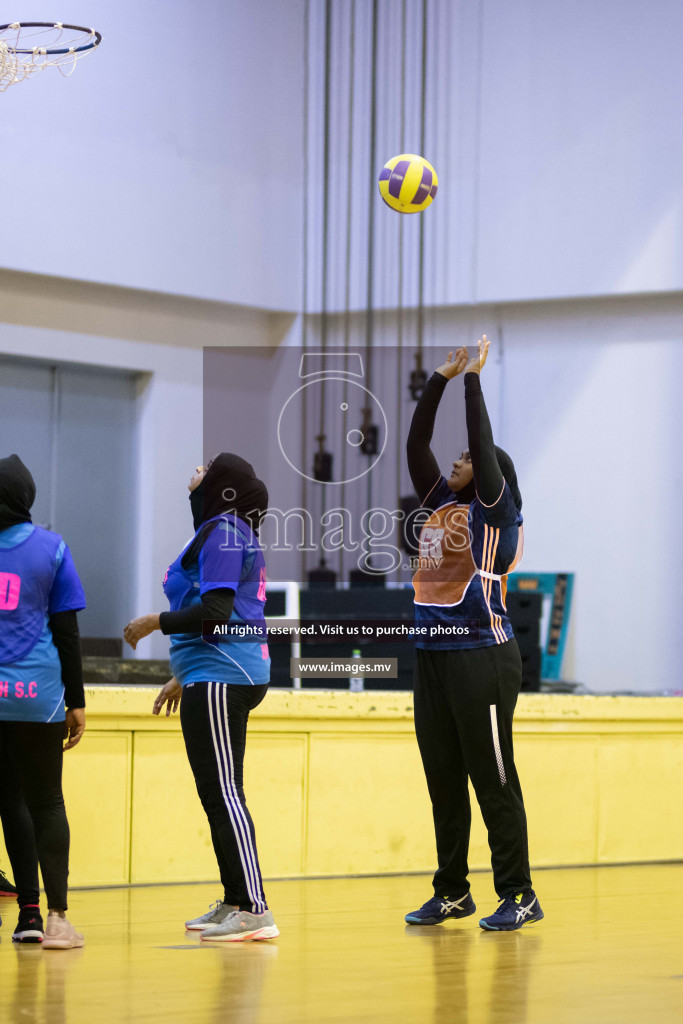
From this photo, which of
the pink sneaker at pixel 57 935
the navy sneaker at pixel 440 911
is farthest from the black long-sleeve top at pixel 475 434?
the pink sneaker at pixel 57 935

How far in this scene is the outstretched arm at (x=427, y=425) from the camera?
3885mm

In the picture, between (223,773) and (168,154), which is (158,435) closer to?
(168,154)

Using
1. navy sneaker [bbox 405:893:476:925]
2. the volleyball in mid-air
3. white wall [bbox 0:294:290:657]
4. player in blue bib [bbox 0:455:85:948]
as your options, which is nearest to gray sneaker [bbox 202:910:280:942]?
player in blue bib [bbox 0:455:85:948]

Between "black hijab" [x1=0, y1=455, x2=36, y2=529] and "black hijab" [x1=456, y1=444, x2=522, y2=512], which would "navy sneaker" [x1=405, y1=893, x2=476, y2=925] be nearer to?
"black hijab" [x1=456, y1=444, x2=522, y2=512]

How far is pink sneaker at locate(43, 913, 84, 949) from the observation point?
134 inches

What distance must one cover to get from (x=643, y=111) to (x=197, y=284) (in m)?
3.16

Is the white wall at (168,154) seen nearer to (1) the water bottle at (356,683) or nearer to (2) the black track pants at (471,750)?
(1) the water bottle at (356,683)

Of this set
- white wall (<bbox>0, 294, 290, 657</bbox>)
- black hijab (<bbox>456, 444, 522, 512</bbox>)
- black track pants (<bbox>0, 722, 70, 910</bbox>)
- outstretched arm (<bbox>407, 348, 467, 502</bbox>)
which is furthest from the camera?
white wall (<bbox>0, 294, 290, 657</bbox>)

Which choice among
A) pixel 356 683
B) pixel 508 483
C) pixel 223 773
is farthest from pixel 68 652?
pixel 356 683

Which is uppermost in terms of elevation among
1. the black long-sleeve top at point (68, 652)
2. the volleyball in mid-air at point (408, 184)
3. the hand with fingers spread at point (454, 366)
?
the volleyball in mid-air at point (408, 184)

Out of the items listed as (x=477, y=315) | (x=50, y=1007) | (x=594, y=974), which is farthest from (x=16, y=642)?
(x=477, y=315)

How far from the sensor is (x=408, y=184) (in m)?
5.76

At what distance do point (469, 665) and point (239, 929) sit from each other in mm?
1019

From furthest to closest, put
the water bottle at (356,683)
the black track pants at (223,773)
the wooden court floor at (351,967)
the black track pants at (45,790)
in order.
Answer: the water bottle at (356,683)
the black track pants at (223,773)
the black track pants at (45,790)
the wooden court floor at (351,967)
